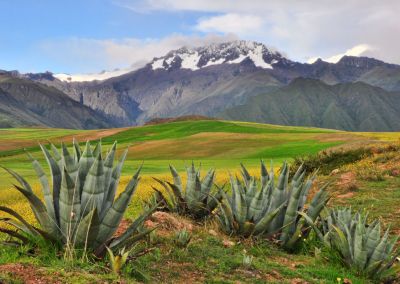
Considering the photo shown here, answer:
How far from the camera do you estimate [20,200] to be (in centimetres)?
1986

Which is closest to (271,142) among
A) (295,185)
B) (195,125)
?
(195,125)

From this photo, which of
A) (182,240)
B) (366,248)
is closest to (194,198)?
(182,240)

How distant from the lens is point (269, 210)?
8898mm

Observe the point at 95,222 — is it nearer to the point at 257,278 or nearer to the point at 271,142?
the point at 257,278

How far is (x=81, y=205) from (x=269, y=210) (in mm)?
4351

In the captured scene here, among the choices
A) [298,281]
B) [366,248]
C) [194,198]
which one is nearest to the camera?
[298,281]

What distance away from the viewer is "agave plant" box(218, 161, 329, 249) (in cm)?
868

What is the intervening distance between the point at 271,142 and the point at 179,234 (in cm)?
6468

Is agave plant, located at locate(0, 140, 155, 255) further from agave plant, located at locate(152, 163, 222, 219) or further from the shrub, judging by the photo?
the shrub

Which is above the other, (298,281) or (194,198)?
(194,198)

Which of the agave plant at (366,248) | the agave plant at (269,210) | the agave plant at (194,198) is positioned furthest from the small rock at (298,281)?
the agave plant at (194,198)

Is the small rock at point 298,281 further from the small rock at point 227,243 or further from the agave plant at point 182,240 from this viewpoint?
the agave plant at point 182,240

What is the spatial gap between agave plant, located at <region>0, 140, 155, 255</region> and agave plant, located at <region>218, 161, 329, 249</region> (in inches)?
123

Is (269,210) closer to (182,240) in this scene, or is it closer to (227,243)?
(227,243)
